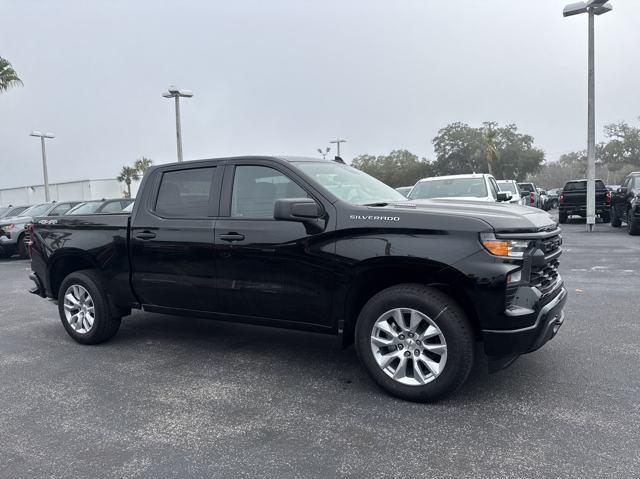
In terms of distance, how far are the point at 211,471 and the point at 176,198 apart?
9.08ft

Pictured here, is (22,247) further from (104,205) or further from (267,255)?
(267,255)

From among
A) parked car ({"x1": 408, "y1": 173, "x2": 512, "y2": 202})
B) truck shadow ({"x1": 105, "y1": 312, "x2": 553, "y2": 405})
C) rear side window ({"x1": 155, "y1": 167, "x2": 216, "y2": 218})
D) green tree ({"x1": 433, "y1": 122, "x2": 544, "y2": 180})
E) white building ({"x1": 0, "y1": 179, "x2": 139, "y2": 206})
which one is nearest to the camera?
truck shadow ({"x1": 105, "y1": 312, "x2": 553, "y2": 405})

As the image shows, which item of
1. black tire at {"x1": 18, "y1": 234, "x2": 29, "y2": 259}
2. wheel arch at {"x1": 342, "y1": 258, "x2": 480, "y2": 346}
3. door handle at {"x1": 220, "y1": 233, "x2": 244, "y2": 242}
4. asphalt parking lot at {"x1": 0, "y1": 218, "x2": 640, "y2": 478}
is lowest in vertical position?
asphalt parking lot at {"x1": 0, "y1": 218, "x2": 640, "y2": 478}

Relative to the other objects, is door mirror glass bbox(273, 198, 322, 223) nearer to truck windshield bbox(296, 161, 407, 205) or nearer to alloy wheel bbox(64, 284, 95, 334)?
truck windshield bbox(296, 161, 407, 205)

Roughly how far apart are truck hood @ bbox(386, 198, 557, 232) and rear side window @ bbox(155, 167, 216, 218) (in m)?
1.68

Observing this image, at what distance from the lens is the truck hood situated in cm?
366

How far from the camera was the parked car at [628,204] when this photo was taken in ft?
46.4

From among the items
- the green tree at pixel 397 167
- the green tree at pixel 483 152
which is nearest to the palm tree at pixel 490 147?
the green tree at pixel 483 152

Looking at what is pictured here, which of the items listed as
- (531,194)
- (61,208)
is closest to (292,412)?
(61,208)

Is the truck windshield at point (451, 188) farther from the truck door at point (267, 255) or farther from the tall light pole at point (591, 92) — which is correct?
the tall light pole at point (591, 92)

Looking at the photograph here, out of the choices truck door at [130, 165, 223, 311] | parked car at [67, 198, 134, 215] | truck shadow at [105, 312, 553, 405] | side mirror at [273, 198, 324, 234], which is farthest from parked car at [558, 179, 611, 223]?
side mirror at [273, 198, 324, 234]

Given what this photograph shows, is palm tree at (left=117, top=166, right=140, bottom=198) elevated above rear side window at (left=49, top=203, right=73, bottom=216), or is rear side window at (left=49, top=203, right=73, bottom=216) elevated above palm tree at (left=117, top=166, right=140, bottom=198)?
palm tree at (left=117, top=166, right=140, bottom=198)

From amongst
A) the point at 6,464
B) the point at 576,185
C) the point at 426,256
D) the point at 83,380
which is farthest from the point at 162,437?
the point at 576,185

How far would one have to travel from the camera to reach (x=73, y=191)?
173ft
